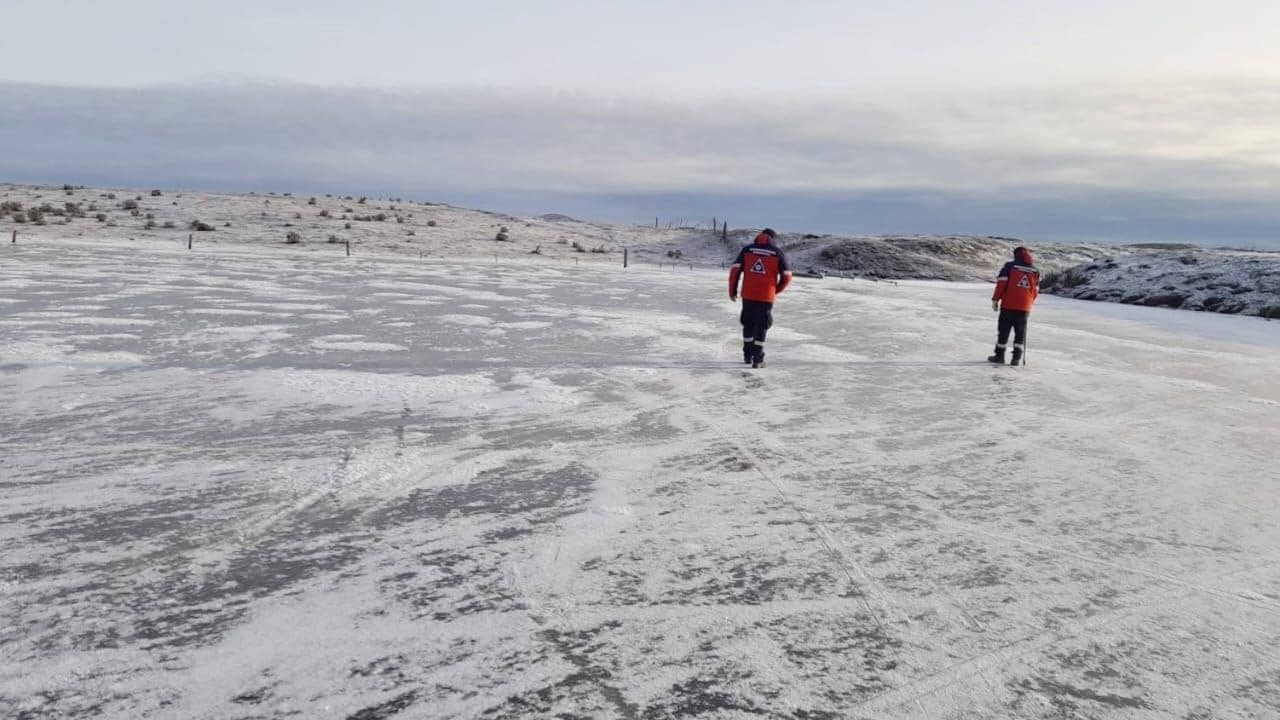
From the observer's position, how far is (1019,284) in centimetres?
1071

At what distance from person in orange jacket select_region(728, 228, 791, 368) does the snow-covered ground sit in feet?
1.25

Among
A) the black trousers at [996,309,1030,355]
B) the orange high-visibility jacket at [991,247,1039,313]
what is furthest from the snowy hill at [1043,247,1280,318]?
the black trousers at [996,309,1030,355]

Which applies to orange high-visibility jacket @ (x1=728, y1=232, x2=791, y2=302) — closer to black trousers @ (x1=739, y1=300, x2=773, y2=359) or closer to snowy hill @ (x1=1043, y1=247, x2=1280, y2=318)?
black trousers @ (x1=739, y1=300, x2=773, y2=359)

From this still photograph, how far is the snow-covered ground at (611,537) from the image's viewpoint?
2.69 m

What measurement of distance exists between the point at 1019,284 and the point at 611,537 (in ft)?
28.4

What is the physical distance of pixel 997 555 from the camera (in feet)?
12.8

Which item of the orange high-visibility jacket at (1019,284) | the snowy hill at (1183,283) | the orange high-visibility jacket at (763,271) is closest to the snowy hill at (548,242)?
the snowy hill at (1183,283)

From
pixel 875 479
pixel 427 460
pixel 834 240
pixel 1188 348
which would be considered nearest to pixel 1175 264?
pixel 1188 348

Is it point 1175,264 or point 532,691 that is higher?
A: point 1175,264

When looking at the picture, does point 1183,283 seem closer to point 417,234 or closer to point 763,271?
point 763,271

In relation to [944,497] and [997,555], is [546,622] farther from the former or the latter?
[944,497]

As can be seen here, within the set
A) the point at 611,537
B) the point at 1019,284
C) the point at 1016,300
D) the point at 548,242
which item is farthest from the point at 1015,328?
the point at 548,242

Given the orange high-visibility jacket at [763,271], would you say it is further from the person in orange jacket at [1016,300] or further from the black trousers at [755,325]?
the person in orange jacket at [1016,300]

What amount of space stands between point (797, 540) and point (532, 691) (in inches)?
A: 71.4
